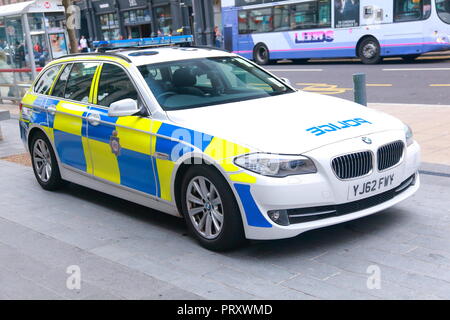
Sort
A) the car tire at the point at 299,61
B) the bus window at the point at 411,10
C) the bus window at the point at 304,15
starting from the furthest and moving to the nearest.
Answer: the car tire at the point at 299,61 → the bus window at the point at 304,15 → the bus window at the point at 411,10

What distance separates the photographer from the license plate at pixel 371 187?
4539 millimetres

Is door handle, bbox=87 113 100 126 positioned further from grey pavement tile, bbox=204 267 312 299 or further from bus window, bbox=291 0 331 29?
bus window, bbox=291 0 331 29

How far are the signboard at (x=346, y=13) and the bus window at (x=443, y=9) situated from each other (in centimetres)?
287

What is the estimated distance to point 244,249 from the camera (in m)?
4.82

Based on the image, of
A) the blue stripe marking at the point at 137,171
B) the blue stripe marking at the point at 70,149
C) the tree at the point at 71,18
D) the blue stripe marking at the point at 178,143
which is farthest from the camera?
the tree at the point at 71,18

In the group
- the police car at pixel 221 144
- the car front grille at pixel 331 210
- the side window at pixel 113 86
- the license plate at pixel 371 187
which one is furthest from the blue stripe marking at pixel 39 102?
the license plate at pixel 371 187

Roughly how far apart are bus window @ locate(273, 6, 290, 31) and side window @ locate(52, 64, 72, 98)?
18.3 metres

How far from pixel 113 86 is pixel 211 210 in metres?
1.84

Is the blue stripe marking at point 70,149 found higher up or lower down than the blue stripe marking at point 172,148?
lower down

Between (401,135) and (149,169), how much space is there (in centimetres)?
208

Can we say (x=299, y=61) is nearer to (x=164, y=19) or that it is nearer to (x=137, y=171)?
(x=164, y=19)

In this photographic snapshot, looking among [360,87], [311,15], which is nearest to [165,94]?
[360,87]

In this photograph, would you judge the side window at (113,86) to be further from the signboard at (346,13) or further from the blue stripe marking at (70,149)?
the signboard at (346,13)
